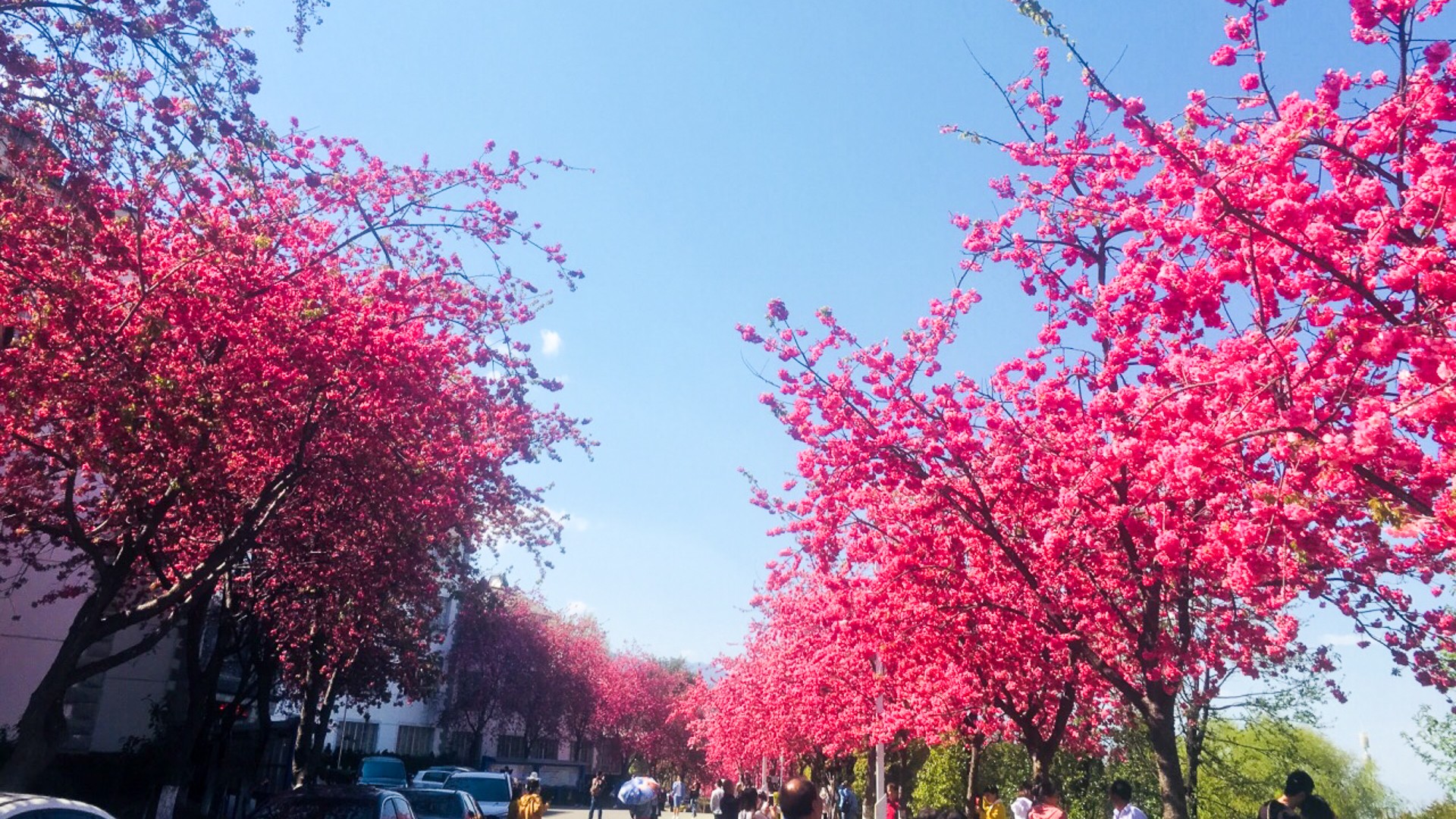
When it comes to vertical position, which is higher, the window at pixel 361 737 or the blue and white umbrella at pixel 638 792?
the window at pixel 361 737

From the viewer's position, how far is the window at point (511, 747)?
58.6 m

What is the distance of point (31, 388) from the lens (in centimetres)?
1003

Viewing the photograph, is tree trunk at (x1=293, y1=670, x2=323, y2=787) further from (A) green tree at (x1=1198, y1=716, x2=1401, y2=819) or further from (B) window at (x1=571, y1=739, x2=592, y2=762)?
(B) window at (x1=571, y1=739, x2=592, y2=762)

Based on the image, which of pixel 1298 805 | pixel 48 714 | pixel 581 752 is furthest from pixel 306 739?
pixel 581 752

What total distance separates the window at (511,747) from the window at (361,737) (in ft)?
47.1

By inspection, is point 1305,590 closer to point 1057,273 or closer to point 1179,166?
point 1057,273

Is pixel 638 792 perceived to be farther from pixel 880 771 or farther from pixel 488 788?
pixel 880 771

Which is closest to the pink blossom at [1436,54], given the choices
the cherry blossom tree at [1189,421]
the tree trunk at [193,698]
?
the cherry blossom tree at [1189,421]

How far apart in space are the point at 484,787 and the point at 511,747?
42.8 m

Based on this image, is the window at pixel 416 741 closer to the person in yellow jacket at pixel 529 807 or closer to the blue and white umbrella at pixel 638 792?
the blue and white umbrella at pixel 638 792

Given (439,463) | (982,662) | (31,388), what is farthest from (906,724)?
(31,388)

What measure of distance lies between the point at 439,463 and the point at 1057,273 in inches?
372

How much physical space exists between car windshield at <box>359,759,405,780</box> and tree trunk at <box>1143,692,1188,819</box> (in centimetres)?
2386

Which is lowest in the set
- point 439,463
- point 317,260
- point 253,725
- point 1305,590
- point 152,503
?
point 253,725
